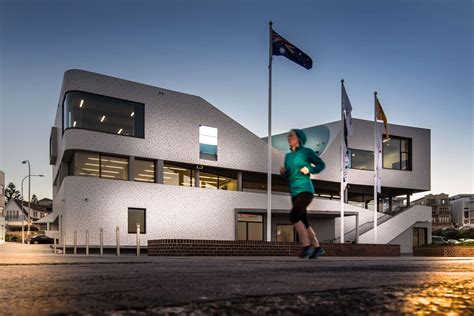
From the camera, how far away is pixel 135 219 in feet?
105

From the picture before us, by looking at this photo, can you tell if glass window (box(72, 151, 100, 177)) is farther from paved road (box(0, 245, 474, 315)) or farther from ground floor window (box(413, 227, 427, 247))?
ground floor window (box(413, 227, 427, 247))

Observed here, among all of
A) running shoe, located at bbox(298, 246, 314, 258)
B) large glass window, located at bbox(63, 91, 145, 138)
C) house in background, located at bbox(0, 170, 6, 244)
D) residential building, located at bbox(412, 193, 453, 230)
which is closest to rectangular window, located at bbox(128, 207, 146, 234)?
large glass window, located at bbox(63, 91, 145, 138)

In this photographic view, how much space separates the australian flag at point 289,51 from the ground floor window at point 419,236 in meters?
28.2

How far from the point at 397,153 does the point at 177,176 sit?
74.3 ft

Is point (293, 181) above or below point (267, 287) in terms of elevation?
above

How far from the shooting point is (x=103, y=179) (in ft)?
101

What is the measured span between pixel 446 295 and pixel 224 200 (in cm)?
3213

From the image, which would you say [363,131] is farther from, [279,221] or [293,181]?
[293,181]

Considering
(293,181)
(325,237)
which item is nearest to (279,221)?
(325,237)

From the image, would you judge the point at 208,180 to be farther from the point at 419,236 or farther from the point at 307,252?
the point at 307,252

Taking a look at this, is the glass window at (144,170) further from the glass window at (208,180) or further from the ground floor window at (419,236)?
the ground floor window at (419,236)

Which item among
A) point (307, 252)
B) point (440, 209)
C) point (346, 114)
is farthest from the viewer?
point (440, 209)

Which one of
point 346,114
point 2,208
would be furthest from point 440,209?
point 346,114

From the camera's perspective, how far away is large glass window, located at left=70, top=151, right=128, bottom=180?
31.4 meters
